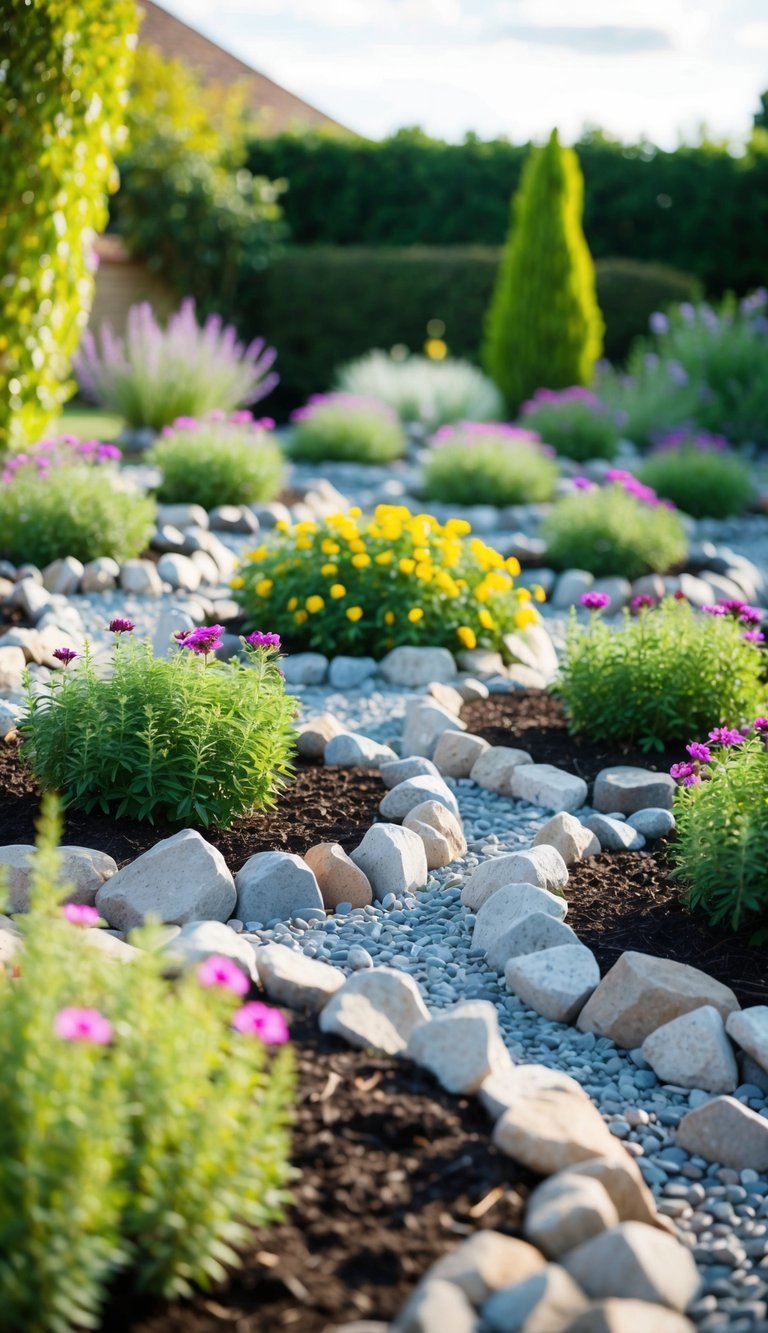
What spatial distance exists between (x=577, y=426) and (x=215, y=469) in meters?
3.77

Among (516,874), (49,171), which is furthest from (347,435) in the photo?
(516,874)

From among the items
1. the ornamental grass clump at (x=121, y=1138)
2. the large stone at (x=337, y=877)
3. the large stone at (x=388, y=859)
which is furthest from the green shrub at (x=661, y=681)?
the ornamental grass clump at (x=121, y=1138)

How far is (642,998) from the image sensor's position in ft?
9.04

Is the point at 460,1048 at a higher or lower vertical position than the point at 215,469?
lower

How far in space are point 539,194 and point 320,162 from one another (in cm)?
463

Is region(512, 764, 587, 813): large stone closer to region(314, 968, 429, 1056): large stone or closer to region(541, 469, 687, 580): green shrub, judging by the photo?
region(314, 968, 429, 1056): large stone

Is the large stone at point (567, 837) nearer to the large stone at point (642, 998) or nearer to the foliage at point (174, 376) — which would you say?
the large stone at point (642, 998)

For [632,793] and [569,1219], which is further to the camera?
[632,793]

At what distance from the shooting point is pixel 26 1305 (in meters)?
1.61

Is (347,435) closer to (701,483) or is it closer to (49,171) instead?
(701,483)

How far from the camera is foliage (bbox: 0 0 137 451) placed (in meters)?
6.07

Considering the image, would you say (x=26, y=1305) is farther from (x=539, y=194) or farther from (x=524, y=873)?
(x=539, y=194)

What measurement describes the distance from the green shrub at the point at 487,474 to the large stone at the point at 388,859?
16.6ft

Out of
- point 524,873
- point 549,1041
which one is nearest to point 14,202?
point 524,873
